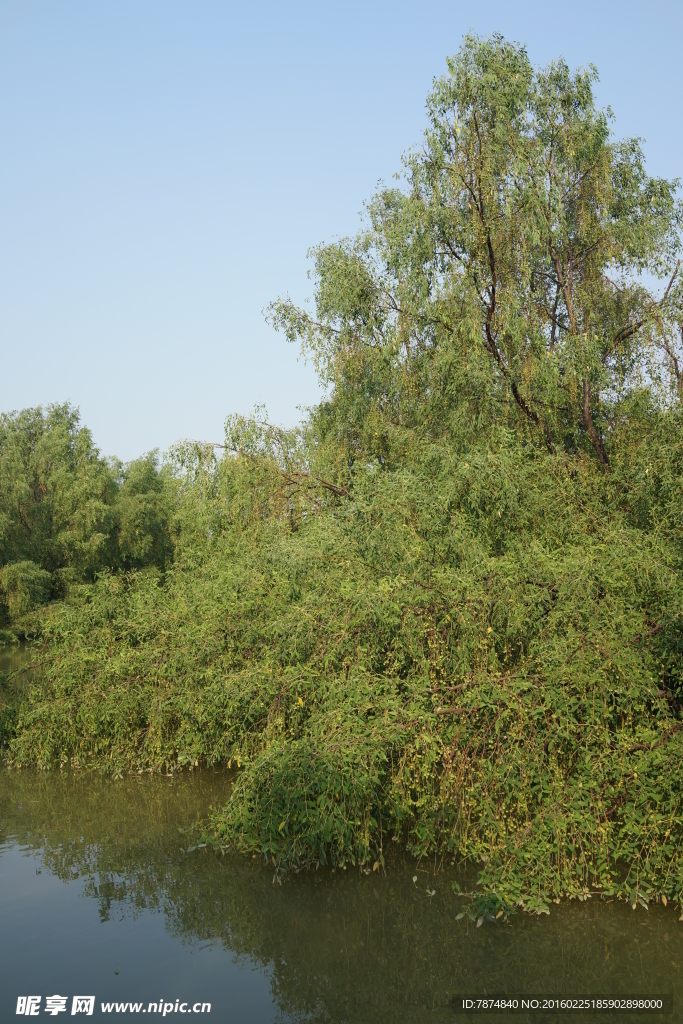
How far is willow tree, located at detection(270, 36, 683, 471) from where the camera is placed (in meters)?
15.1

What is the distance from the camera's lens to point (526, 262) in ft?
51.7

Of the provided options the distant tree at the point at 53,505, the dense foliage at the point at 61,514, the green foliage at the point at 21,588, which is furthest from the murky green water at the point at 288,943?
the distant tree at the point at 53,505

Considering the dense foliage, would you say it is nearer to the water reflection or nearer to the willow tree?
the willow tree

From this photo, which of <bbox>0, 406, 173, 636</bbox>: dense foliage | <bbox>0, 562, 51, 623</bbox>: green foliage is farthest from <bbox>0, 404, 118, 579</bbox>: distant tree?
<bbox>0, 562, 51, 623</bbox>: green foliage

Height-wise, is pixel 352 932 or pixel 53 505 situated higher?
pixel 53 505

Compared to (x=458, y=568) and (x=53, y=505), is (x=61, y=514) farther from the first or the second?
(x=458, y=568)

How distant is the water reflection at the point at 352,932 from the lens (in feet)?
21.1

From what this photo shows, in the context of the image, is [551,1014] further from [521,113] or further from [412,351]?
[521,113]

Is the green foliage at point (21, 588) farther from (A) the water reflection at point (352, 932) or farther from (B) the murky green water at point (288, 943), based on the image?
(B) the murky green water at point (288, 943)

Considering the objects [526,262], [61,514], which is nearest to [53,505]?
[61,514]

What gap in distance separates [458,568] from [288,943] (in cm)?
452

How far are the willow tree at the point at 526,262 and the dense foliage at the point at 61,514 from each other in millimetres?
16665

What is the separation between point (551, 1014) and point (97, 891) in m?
4.53

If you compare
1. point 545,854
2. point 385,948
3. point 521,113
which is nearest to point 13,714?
point 385,948
